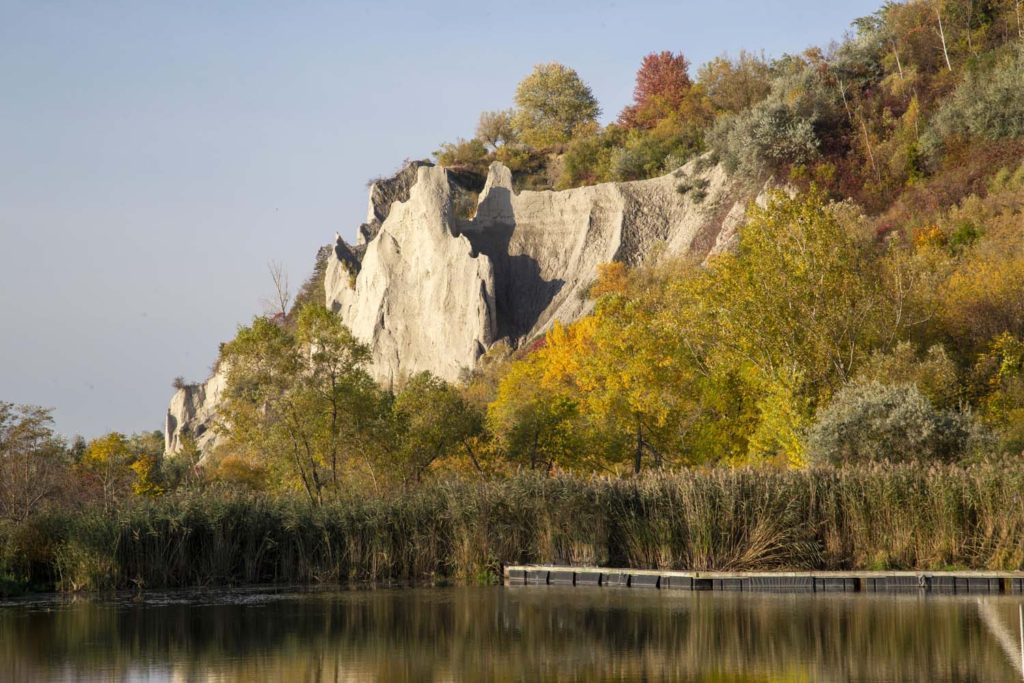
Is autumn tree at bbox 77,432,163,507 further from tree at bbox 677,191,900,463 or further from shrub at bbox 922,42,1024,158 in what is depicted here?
shrub at bbox 922,42,1024,158

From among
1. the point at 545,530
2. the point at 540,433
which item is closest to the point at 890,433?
the point at 545,530

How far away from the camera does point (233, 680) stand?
536 inches

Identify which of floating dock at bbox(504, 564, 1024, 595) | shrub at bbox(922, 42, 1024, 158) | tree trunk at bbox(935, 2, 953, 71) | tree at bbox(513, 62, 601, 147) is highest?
tree at bbox(513, 62, 601, 147)

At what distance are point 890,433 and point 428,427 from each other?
13146 mm

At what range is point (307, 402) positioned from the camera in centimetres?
3241

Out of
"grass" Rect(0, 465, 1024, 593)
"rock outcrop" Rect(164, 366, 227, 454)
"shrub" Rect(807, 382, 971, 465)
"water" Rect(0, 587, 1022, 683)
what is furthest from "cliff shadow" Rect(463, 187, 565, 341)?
"water" Rect(0, 587, 1022, 683)

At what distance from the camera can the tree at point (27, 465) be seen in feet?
82.4

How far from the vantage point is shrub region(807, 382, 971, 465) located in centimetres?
2478

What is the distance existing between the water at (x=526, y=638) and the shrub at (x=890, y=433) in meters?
6.04

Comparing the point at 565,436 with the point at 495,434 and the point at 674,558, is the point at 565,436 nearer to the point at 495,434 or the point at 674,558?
the point at 495,434

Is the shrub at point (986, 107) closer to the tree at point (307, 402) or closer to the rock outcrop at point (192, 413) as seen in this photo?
the tree at point (307, 402)

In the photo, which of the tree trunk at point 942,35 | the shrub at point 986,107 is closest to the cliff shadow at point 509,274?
the shrub at point 986,107

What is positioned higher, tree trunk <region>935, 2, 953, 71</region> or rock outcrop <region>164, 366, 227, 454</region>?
tree trunk <region>935, 2, 953, 71</region>

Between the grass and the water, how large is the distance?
6.02 feet
